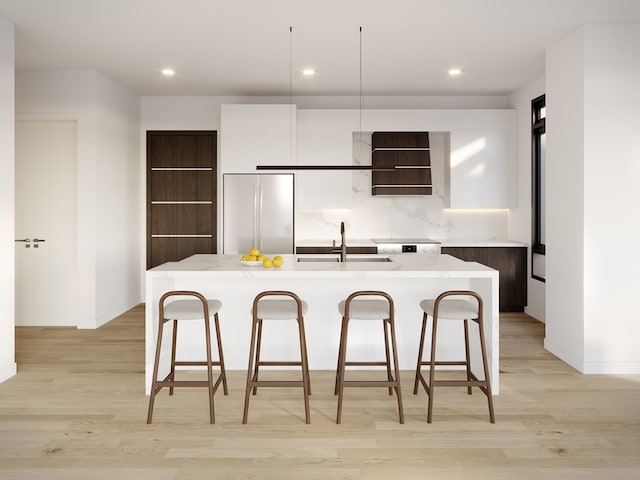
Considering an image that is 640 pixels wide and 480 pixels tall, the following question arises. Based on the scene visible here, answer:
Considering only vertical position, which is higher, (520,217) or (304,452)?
(520,217)

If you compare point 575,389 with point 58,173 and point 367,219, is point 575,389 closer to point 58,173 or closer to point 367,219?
point 367,219

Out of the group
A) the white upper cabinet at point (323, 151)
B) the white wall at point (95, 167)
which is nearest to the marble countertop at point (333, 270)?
the white wall at point (95, 167)

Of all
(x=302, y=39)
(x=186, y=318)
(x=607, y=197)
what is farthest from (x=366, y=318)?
(x=302, y=39)

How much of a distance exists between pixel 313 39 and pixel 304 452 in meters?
3.50

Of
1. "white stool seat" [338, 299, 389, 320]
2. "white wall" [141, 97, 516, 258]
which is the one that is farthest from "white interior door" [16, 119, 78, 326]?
"white stool seat" [338, 299, 389, 320]

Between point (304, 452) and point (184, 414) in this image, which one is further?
point (184, 414)

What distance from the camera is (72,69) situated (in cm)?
586

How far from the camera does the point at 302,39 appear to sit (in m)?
4.85

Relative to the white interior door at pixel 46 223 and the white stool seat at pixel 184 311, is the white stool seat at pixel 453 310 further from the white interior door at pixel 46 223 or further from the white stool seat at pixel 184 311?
the white interior door at pixel 46 223

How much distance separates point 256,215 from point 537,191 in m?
3.37

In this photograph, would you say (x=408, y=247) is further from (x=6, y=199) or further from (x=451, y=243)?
(x=6, y=199)

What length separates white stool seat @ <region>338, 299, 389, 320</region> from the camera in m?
3.45

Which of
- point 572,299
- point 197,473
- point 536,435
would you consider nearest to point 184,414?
point 197,473

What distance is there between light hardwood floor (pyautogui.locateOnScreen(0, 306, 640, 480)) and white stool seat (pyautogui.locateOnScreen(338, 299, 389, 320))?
24.5 inches
